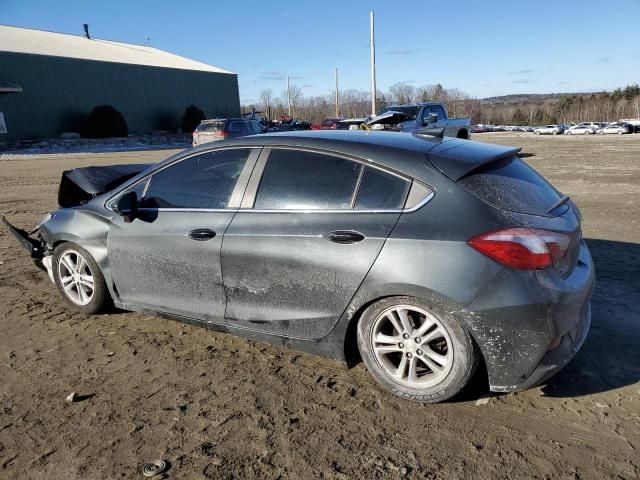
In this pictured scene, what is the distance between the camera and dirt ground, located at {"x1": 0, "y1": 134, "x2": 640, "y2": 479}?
8.32 ft

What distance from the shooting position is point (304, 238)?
3.19 m

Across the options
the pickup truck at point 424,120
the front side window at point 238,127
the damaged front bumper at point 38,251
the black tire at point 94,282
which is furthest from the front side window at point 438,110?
the black tire at point 94,282

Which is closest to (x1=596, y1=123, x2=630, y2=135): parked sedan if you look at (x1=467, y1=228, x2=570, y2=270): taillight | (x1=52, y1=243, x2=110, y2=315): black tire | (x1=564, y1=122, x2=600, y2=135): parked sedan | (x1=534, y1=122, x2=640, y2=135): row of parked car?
(x1=534, y1=122, x2=640, y2=135): row of parked car

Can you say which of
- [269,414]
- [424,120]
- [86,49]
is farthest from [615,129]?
[269,414]

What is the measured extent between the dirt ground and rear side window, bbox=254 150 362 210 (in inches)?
46.0

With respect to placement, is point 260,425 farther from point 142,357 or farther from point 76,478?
point 142,357

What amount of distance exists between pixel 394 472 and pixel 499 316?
973 millimetres

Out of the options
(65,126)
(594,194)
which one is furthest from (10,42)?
(594,194)

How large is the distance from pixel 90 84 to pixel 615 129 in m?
54.0

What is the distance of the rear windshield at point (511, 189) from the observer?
2.92 meters

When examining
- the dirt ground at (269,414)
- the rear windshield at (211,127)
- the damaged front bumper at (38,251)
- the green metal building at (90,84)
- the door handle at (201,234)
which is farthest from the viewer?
the green metal building at (90,84)

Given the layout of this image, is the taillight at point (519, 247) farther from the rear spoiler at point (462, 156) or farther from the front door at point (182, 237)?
the front door at point (182, 237)

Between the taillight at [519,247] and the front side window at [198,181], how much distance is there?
1797 millimetres

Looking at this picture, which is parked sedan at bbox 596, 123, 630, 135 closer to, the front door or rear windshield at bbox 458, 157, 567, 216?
rear windshield at bbox 458, 157, 567, 216
